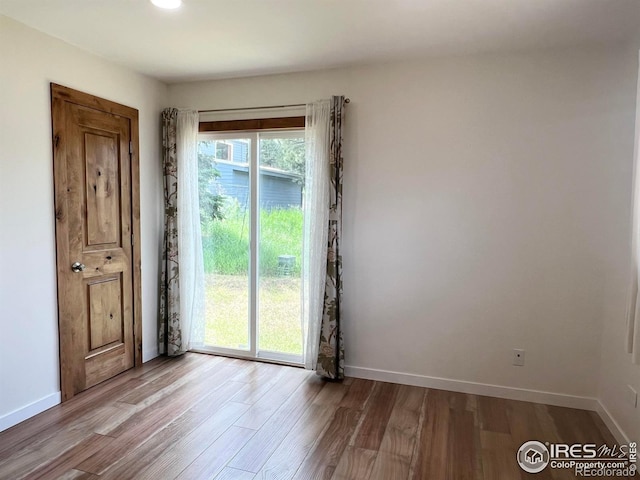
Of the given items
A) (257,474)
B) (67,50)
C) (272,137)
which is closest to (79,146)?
(67,50)

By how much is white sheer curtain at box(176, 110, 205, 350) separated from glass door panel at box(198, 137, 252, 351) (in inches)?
4.8

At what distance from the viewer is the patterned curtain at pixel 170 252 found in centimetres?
366

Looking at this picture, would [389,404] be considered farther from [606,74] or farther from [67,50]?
[67,50]

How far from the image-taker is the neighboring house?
3562mm

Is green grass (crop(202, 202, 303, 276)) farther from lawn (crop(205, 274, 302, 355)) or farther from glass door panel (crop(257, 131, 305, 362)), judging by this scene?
lawn (crop(205, 274, 302, 355))

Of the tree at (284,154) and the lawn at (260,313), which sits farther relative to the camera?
the lawn at (260,313)

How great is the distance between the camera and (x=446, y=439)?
8.11 ft

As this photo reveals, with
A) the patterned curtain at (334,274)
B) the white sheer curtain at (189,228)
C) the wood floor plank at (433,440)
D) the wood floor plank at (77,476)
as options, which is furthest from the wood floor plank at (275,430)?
the white sheer curtain at (189,228)

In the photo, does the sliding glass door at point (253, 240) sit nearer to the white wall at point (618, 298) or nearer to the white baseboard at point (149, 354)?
the white baseboard at point (149, 354)

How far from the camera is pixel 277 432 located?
2520 mm

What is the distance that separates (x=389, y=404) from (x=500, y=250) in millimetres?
1418

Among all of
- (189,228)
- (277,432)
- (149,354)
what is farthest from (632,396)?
(149,354)

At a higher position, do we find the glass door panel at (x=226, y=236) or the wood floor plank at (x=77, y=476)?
the glass door panel at (x=226, y=236)

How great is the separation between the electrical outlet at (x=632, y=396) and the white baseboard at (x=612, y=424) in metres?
0.22
